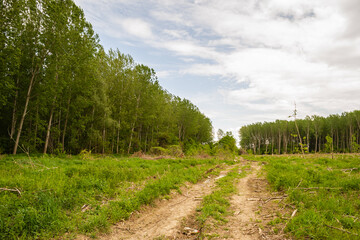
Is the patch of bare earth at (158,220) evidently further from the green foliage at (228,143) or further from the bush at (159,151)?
the green foliage at (228,143)

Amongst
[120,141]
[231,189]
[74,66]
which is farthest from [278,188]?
[120,141]

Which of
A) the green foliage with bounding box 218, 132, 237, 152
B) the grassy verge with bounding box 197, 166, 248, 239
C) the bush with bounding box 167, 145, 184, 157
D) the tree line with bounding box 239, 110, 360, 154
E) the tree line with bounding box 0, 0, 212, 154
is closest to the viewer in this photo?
the grassy verge with bounding box 197, 166, 248, 239

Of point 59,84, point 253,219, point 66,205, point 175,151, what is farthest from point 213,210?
point 59,84

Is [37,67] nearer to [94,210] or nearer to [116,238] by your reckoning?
[94,210]

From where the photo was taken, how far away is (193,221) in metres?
5.65

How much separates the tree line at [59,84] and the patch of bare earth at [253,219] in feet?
65.1

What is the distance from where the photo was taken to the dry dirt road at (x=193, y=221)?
4.84m

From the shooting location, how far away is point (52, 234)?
4.43 m

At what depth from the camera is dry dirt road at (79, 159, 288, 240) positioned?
4.84 m

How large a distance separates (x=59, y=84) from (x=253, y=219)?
24236 millimetres

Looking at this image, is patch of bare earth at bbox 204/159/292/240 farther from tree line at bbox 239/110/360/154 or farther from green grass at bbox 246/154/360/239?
tree line at bbox 239/110/360/154

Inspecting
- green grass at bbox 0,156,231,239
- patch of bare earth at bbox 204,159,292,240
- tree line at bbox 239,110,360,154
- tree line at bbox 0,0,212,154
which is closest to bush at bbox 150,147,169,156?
tree line at bbox 0,0,212,154

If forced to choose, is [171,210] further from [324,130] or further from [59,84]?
[324,130]

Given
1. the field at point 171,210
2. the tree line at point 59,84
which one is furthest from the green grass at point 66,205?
the tree line at point 59,84
